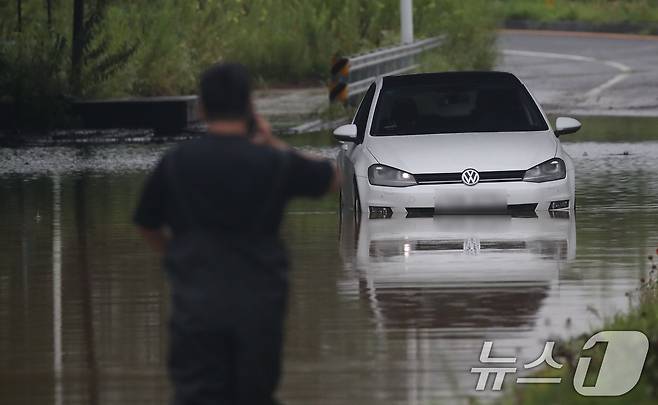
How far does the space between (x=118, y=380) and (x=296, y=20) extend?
32.7m

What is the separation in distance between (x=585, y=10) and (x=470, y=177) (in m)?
46.0

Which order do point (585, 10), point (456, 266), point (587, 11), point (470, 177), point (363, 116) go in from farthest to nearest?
point (585, 10)
point (587, 11)
point (363, 116)
point (470, 177)
point (456, 266)

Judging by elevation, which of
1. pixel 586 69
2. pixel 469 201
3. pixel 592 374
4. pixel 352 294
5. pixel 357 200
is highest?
pixel 592 374

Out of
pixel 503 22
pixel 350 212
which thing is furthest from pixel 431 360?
pixel 503 22

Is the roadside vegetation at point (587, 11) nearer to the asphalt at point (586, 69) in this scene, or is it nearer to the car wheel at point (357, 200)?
the asphalt at point (586, 69)

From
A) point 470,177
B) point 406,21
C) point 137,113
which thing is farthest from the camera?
point 406,21

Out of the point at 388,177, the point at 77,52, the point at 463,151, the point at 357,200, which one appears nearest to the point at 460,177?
the point at 463,151

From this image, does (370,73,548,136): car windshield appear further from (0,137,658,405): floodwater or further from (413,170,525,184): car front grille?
(413,170,525,184): car front grille

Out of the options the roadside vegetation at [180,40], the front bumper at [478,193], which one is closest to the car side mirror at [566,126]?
the front bumper at [478,193]

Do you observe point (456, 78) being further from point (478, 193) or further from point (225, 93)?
point (225, 93)

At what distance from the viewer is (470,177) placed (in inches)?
635

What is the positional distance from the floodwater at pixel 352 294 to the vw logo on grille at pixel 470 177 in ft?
1.14

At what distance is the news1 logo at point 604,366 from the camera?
8.23m

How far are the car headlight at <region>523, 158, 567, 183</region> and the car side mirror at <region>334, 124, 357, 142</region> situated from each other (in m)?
1.60
